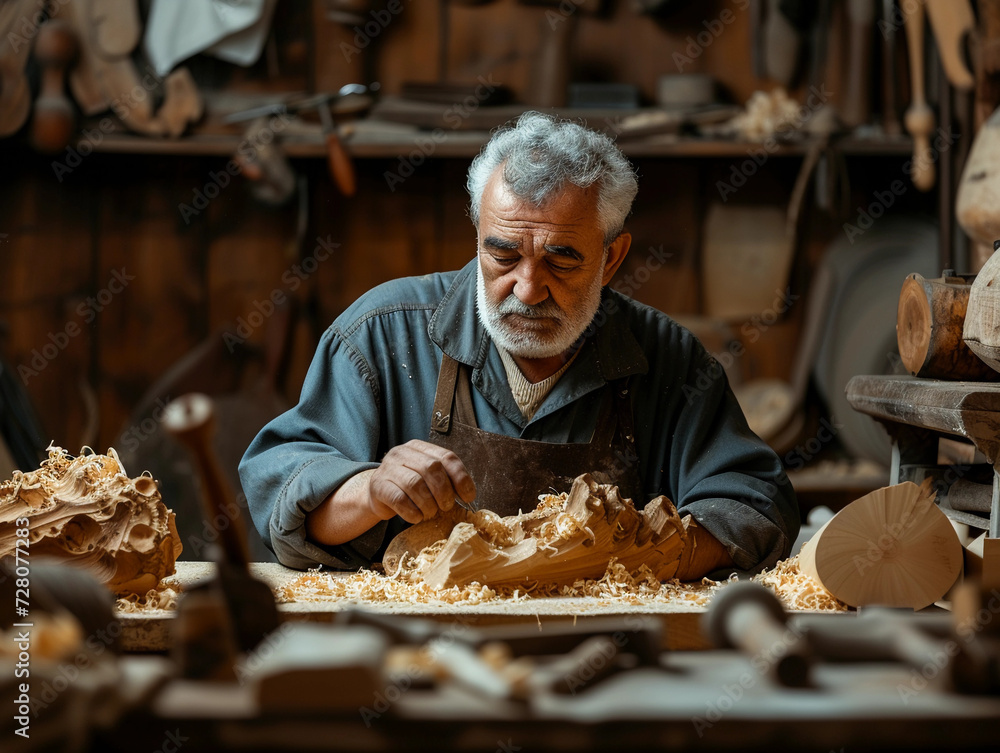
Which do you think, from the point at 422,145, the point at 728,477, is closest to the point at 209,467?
the point at 728,477

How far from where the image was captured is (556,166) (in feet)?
8.25

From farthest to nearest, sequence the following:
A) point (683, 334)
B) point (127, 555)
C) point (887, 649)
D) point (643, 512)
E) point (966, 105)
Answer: point (966, 105) → point (683, 334) → point (643, 512) → point (127, 555) → point (887, 649)

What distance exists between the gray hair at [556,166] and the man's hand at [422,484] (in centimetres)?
71

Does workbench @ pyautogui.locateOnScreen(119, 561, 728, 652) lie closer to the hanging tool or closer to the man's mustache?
the man's mustache

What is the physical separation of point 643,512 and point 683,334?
81 cm

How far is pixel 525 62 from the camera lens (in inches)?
177

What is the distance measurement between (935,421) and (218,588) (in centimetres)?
165

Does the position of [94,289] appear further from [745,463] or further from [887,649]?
[887,649]

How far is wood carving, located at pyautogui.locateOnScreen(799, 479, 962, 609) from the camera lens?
Result: 2027mm

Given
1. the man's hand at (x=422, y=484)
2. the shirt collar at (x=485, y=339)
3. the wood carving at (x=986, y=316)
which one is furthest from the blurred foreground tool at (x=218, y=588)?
the wood carving at (x=986, y=316)

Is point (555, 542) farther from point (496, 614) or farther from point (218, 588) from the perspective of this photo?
point (218, 588)

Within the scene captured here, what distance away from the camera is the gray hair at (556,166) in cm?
250

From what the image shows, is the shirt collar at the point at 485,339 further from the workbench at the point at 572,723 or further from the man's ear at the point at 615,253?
the workbench at the point at 572,723

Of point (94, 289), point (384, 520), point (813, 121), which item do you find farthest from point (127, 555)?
point (813, 121)
